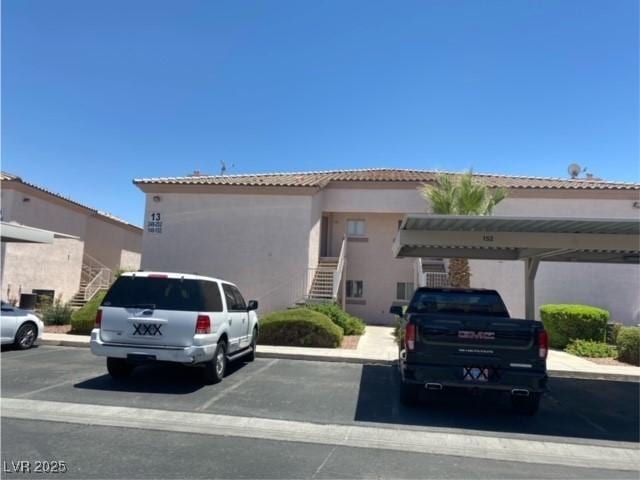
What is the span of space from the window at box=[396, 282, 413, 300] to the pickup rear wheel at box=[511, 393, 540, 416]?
1468cm

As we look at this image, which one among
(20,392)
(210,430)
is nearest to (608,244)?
(210,430)

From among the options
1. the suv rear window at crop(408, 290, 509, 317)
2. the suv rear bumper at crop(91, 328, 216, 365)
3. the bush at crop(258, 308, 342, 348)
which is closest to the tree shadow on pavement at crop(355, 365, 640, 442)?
the suv rear window at crop(408, 290, 509, 317)

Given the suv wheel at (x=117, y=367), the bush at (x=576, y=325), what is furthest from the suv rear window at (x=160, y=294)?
the bush at (x=576, y=325)

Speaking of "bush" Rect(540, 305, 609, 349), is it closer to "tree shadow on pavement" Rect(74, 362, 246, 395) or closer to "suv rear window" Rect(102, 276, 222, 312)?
"tree shadow on pavement" Rect(74, 362, 246, 395)

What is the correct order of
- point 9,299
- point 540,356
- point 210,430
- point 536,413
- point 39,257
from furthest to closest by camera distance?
point 39,257 < point 9,299 < point 536,413 < point 540,356 < point 210,430

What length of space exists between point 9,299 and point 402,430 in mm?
17587

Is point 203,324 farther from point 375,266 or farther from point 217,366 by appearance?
point 375,266

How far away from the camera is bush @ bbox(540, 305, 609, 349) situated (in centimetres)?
1519

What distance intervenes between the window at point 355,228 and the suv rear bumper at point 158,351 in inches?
595

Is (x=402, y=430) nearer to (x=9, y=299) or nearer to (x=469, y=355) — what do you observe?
(x=469, y=355)

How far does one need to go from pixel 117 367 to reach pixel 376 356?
6.13 m

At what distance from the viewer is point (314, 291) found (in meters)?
19.3

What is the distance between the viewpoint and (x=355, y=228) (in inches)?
906

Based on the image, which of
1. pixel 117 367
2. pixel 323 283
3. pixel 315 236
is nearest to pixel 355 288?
pixel 323 283
